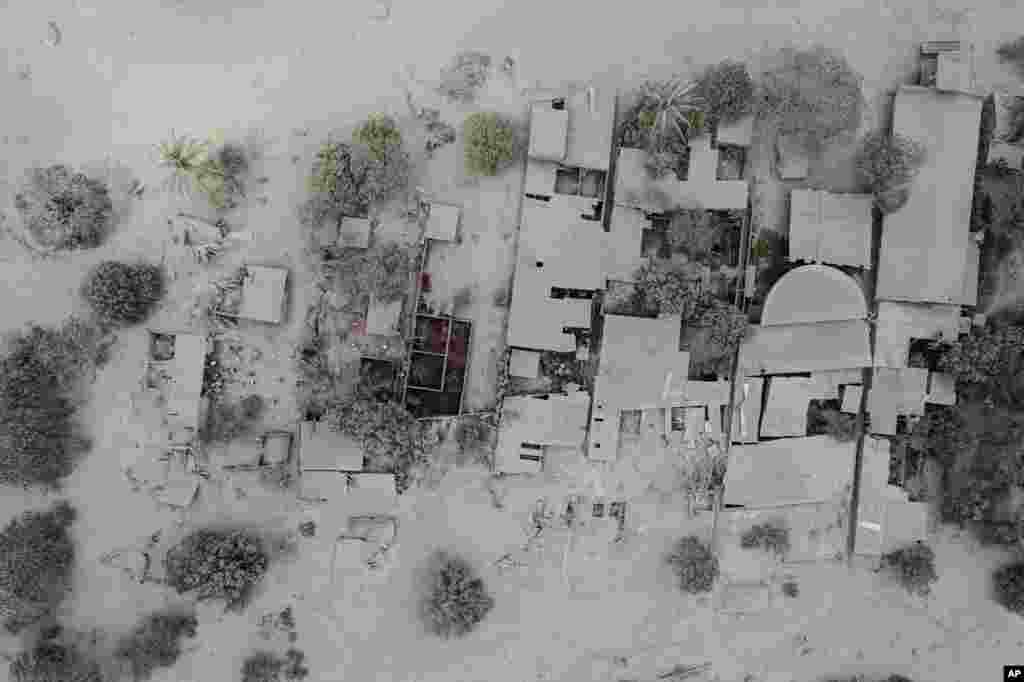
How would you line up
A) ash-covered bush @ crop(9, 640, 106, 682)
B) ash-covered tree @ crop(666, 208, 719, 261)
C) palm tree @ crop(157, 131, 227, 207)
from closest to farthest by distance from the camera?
ash-covered bush @ crop(9, 640, 106, 682) → palm tree @ crop(157, 131, 227, 207) → ash-covered tree @ crop(666, 208, 719, 261)

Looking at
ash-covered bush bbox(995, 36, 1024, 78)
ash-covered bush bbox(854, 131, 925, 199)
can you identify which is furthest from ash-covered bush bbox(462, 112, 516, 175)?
ash-covered bush bbox(995, 36, 1024, 78)

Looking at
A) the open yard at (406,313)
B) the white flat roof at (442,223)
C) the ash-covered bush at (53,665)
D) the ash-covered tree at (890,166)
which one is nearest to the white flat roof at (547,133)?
the open yard at (406,313)

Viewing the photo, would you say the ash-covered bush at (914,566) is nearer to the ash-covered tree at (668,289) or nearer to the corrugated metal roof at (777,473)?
the corrugated metal roof at (777,473)

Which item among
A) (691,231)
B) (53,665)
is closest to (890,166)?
(691,231)

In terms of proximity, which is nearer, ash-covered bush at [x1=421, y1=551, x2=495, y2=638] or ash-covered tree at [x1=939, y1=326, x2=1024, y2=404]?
ash-covered bush at [x1=421, y1=551, x2=495, y2=638]

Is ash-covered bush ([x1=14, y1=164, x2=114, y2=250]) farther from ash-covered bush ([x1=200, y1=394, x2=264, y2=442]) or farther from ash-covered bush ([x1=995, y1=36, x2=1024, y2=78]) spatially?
ash-covered bush ([x1=995, y1=36, x2=1024, y2=78])

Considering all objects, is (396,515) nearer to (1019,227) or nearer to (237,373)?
(237,373)
